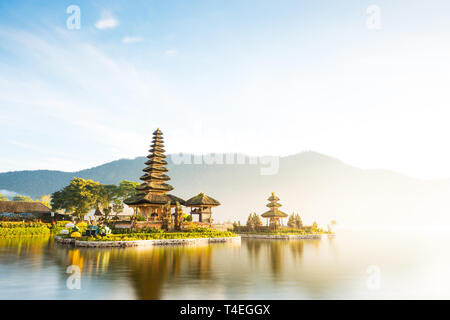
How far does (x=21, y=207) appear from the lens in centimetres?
5516

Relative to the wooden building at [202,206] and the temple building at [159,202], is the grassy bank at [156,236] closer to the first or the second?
the temple building at [159,202]

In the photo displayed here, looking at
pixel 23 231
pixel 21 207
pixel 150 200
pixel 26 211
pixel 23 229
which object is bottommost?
pixel 23 231

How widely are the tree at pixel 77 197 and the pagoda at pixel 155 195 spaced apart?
70.3ft

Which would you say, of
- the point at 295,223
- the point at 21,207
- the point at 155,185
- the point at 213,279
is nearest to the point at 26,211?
the point at 21,207

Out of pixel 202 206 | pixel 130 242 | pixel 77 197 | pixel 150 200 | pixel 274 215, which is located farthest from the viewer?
pixel 77 197

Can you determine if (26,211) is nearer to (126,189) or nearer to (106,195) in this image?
(106,195)

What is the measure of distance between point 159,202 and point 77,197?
30314mm

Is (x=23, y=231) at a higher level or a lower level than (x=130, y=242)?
higher

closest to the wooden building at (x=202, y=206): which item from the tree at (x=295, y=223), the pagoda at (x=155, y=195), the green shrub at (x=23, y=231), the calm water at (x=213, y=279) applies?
the pagoda at (x=155, y=195)

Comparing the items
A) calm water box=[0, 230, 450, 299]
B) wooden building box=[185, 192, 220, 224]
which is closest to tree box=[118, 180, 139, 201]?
wooden building box=[185, 192, 220, 224]

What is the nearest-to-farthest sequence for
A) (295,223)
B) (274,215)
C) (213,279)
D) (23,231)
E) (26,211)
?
(213,279) → (23,231) → (274,215) → (295,223) → (26,211)

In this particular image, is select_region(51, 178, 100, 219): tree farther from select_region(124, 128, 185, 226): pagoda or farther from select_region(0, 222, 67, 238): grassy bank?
select_region(124, 128, 185, 226): pagoda
